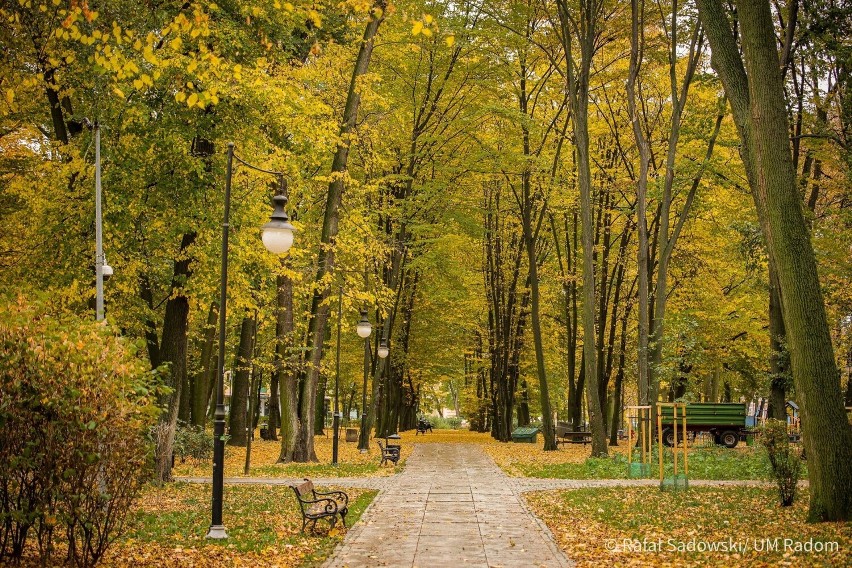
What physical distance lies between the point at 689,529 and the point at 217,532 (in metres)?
6.28

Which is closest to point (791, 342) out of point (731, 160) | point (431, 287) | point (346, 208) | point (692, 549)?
point (692, 549)

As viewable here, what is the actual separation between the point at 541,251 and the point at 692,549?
33.5 m

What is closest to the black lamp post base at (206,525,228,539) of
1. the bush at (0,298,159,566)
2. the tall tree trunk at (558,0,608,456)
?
the bush at (0,298,159,566)

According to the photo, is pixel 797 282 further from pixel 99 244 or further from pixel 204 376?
pixel 204 376

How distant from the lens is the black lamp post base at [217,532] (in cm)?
1101

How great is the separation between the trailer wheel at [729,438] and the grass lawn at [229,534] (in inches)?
937

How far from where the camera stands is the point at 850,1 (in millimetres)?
19250

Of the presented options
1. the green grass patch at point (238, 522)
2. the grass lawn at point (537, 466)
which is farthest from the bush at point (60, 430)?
the grass lawn at point (537, 466)

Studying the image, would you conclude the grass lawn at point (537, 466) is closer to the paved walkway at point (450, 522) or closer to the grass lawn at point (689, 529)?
the paved walkway at point (450, 522)

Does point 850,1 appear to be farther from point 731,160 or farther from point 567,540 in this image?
point 567,540

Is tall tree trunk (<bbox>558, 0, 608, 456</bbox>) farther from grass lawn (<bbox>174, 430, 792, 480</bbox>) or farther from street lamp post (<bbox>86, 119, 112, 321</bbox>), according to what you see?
street lamp post (<bbox>86, 119, 112, 321</bbox>)

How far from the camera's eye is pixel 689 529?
38.4 feet

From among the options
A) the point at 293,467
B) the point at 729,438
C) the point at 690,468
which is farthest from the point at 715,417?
the point at 293,467

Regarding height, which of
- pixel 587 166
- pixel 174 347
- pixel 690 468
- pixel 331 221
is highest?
pixel 587 166
